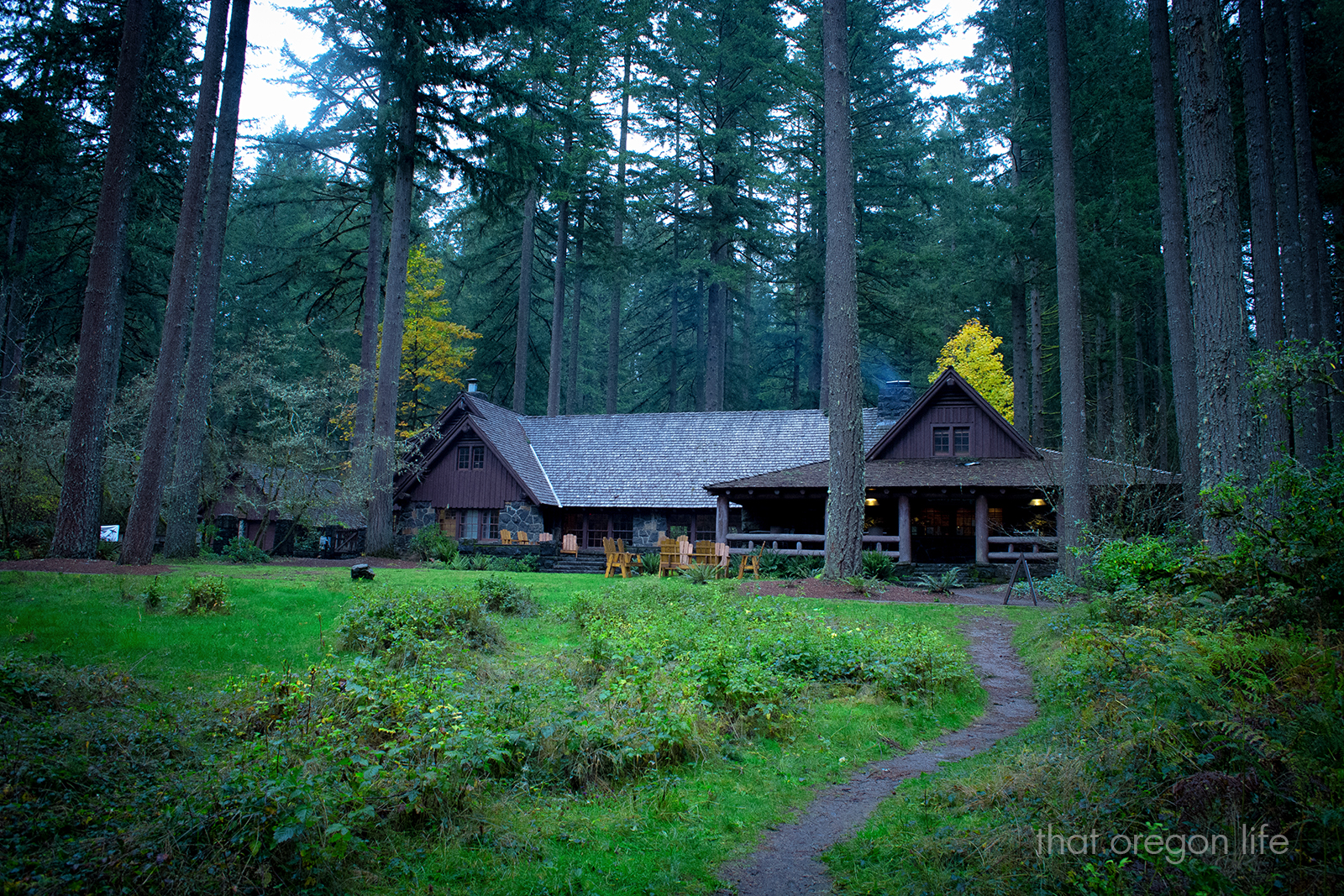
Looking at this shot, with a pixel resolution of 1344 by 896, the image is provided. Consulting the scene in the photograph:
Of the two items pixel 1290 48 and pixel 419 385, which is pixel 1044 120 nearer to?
pixel 1290 48

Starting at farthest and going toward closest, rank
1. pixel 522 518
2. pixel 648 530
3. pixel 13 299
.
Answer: pixel 648 530 → pixel 522 518 → pixel 13 299

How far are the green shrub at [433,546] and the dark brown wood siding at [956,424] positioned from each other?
14902 mm

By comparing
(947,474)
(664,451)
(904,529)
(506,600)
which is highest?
(664,451)

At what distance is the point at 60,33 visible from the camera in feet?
54.3

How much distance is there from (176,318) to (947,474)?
2038 centimetres

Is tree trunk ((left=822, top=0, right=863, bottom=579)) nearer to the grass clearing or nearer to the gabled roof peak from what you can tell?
the grass clearing

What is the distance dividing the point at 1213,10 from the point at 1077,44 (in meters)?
12.1

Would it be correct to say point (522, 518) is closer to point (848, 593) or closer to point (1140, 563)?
point (848, 593)

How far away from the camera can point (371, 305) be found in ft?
85.2

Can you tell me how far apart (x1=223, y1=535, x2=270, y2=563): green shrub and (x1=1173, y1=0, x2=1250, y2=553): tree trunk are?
67.8ft

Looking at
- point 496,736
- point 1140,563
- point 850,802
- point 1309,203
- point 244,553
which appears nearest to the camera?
point 496,736

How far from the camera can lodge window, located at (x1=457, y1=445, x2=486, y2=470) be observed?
27344 millimetres

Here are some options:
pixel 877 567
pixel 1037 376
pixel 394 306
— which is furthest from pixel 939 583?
pixel 394 306

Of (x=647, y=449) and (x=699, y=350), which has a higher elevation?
(x=699, y=350)
